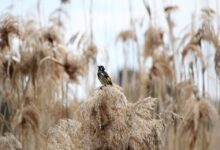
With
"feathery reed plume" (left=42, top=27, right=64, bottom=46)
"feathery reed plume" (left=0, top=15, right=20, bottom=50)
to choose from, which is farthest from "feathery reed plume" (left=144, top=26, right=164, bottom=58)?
"feathery reed plume" (left=0, top=15, right=20, bottom=50)

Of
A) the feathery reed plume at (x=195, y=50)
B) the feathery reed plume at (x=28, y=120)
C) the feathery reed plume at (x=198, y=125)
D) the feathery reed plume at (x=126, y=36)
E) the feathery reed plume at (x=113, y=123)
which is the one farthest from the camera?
the feathery reed plume at (x=126, y=36)

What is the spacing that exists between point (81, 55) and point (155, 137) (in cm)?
201

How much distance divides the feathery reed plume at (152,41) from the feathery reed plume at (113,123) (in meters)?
2.52

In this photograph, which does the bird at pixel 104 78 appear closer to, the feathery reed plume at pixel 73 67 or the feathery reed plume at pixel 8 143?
the feathery reed plume at pixel 8 143

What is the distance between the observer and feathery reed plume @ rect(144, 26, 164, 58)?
448 centimetres

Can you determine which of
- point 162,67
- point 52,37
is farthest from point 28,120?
point 162,67

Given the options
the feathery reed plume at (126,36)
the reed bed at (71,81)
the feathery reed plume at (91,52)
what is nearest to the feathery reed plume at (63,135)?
the reed bed at (71,81)

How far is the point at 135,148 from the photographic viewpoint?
1.94 metres

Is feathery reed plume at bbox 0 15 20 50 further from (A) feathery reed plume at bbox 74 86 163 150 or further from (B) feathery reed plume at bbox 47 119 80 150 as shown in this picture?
(A) feathery reed plume at bbox 74 86 163 150

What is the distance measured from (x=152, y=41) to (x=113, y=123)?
8.53 feet

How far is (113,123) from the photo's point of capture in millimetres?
1925

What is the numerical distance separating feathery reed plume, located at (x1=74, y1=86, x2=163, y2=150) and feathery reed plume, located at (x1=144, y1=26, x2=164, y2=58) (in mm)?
2523

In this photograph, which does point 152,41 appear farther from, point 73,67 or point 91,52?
point 73,67

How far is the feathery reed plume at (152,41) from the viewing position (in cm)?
448
